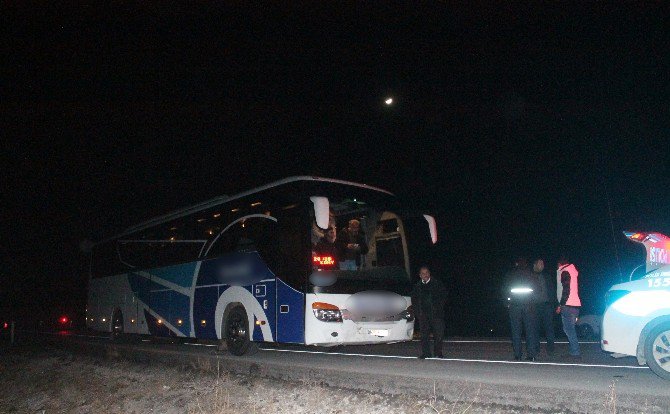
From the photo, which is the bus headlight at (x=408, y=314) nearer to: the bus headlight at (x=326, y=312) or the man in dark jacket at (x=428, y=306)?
the man in dark jacket at (x=428, y=306)

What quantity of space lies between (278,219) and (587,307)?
101ft

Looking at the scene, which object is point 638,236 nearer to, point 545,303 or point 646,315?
point 646,315

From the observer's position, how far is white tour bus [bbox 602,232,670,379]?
7.86 meters

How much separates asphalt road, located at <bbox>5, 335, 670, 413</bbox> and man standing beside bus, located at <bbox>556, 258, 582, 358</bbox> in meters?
0.59

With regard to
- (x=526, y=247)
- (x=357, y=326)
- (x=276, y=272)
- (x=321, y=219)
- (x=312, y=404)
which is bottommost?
(x=312, y=404)

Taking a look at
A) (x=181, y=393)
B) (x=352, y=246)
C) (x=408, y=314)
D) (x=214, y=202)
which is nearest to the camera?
(x=181, y=393)

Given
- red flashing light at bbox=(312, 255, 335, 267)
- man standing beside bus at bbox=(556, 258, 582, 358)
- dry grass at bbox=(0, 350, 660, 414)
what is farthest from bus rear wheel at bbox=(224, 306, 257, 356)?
man standing beside bus at bbox=(556, 258, 582, 358)

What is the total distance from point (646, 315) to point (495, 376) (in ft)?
7.14

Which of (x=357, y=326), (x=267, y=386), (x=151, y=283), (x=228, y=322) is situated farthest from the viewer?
(x=151, y=283)

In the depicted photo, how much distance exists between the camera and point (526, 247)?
49.8 meters

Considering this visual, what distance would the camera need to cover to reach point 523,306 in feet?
35.4

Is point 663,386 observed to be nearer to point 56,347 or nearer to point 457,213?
point 56,347

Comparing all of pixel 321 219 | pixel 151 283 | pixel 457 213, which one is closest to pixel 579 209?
pixel 457 213

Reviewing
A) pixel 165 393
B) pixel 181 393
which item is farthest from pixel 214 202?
pixel 181 393
